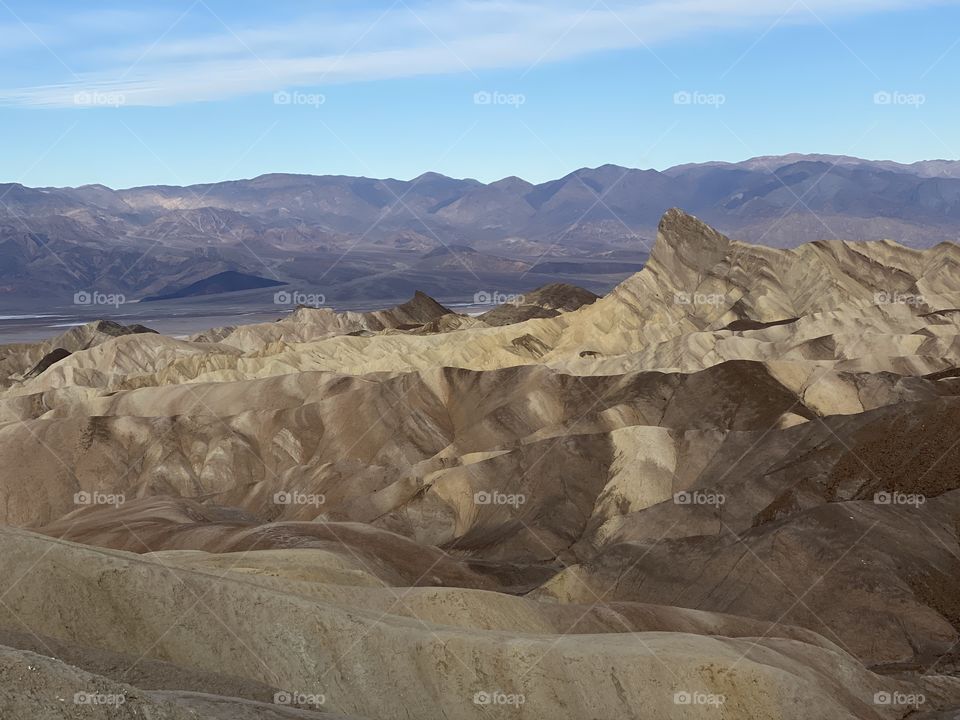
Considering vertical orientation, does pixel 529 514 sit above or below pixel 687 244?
below

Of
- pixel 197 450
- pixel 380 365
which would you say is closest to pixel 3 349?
pixel 380 365

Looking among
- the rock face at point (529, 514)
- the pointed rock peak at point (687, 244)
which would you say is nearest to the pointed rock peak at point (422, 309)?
the pointed rock peak at point (687, 244)

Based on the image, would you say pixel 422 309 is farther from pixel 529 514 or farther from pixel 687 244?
pixel 529 514

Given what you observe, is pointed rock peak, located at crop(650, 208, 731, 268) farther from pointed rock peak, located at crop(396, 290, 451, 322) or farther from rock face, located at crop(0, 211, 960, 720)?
pointed rock peak, located at crop(396, 290, 451, 322)

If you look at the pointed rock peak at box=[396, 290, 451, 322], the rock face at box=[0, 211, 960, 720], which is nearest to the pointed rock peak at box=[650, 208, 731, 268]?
the rock face at box=[0, 211, 960, 720]

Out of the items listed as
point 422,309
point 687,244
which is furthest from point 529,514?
point 422,309

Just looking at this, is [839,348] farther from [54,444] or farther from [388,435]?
[54,444]

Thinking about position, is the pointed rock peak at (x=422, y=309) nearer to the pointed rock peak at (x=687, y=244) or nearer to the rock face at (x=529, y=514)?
the pointed rock peak at (x=687, y=244)
